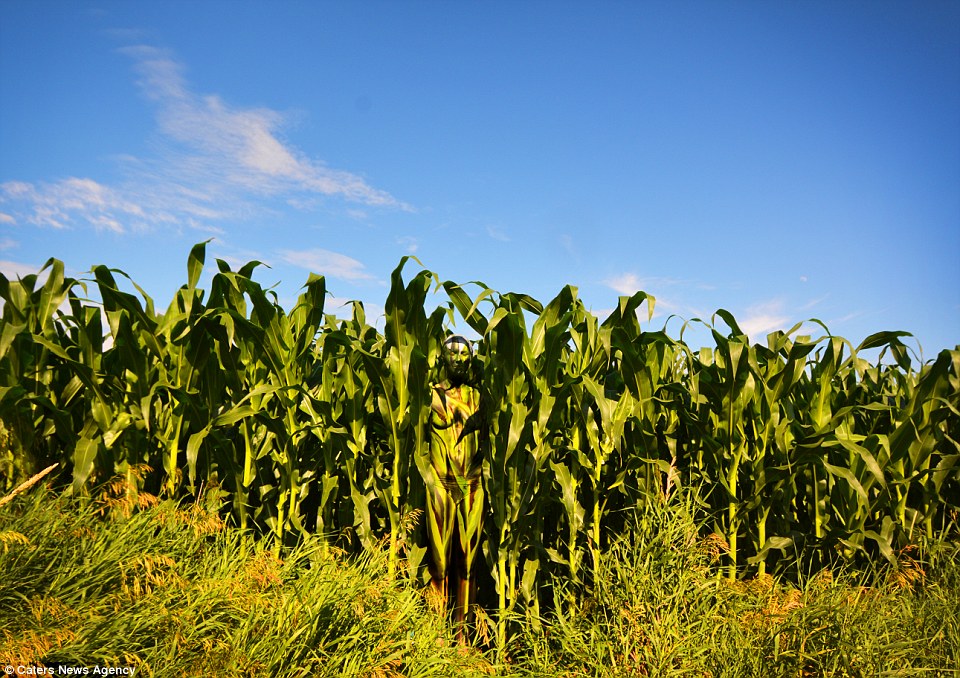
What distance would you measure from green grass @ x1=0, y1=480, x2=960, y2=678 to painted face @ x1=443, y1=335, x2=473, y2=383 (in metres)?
0.95

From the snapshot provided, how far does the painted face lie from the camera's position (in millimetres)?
3078

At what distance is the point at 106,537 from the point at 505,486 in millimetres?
1678

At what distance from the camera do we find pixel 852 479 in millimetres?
2975

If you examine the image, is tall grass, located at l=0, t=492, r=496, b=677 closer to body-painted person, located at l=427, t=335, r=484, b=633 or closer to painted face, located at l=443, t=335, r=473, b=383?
body-painted person, located at l=427, t=335, r=484, b=633

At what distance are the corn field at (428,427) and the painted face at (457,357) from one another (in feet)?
0.17

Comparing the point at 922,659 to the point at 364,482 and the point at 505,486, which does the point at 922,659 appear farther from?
the point at 364,482

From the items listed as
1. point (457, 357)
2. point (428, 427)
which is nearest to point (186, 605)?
point (428, 427)

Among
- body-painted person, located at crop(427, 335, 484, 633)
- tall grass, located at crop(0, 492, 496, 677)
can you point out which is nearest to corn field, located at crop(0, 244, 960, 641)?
body-painted person, located at crop(427, 335, 484, 633)

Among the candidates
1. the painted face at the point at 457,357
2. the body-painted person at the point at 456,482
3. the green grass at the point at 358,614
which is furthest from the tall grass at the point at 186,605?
the painted face at the point at 457,357

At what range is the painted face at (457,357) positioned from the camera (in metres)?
3.08

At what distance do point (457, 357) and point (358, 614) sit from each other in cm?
127

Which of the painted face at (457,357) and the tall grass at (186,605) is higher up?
the painted face at (457,357)

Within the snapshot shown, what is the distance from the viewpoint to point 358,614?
2361 millimetres

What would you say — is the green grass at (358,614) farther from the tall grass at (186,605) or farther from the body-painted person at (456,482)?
the body-painted person at (456,482)
